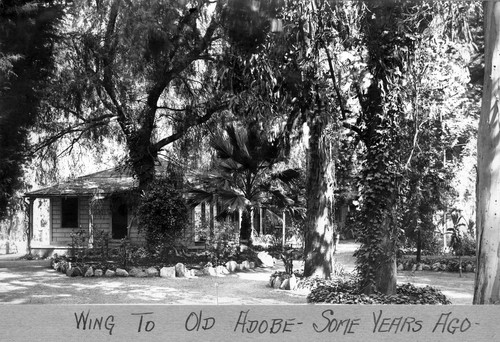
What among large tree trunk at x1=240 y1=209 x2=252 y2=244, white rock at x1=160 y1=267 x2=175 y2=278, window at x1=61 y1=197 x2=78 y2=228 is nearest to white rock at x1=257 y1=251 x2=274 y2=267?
large tree trunk at x1=240 y1=209 x2=252 y2=244

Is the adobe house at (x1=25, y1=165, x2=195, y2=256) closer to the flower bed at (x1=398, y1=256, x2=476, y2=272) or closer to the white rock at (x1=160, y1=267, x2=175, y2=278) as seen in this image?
the white rock at (x1=160, y1=267, x2=175, y2=278)

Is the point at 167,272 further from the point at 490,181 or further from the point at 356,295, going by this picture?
the point at 490,181

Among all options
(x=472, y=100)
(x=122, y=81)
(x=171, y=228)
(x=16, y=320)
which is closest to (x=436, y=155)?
(x=472, y=100)

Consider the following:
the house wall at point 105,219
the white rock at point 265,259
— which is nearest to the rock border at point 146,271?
the white rock at point 265,259

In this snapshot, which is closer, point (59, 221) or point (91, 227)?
point (91, 227)

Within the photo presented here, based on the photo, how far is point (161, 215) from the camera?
1293 cm

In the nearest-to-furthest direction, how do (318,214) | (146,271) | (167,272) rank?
1. (318,214)
2. (167,272)
3. (146,271)

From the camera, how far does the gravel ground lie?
8.77 metres

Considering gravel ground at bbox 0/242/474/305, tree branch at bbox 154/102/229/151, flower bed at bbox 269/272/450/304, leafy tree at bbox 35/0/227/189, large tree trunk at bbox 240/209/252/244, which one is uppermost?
leafy tree at bbox 35/0/227/189

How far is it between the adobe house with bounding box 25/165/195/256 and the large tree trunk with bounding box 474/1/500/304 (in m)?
11.3

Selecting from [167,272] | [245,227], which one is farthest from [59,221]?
[167,272]

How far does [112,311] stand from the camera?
4.13m

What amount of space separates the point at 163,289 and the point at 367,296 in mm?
4310

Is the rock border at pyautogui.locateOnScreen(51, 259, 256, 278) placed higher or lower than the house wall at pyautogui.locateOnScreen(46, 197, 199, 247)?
lower
